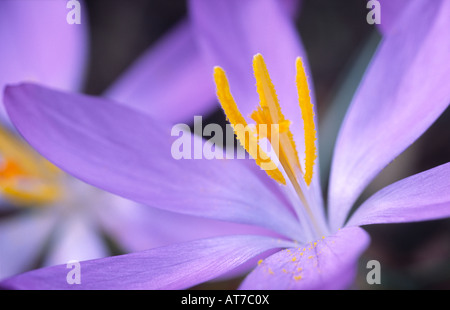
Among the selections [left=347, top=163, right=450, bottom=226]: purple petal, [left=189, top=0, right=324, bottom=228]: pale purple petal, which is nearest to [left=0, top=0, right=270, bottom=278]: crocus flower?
[left=189, top=0, right=324, bottom=228]: pale purple petal

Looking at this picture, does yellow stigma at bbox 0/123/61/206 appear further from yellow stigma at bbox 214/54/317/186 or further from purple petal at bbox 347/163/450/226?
purple petal at bbox 347/163/450/226

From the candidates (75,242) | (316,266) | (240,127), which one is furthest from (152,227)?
(316,266)

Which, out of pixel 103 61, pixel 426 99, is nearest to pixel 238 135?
pixel 426 99

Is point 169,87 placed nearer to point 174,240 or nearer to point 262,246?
point 174,240

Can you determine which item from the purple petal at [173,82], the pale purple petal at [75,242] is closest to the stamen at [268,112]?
the purple petal at [173,82]

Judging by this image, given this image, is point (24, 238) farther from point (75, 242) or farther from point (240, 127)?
point (240, 127)

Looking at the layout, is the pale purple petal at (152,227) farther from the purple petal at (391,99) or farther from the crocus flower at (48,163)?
the purple petal at (391,99)
